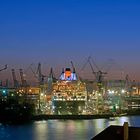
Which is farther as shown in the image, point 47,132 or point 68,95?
point 68,95

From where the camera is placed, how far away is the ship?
65.7 m

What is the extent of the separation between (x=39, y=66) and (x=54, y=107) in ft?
27.7

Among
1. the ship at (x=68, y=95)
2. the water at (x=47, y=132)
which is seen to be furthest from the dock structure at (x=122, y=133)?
the ship at (x=68, y=95)

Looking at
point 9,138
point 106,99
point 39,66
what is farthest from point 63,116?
point 9,138

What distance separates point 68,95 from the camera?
71.6m

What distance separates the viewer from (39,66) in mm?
71500

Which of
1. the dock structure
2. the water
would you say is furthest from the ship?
the dock structure

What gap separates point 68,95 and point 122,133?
62.8 metres

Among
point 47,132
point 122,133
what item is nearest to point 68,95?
point 47,132

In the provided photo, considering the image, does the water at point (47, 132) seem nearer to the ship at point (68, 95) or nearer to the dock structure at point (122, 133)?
the dock structure at point (122, 133)

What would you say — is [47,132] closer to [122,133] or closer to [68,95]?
[122,133]

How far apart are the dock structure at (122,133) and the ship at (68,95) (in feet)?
179

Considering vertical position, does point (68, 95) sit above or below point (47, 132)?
above

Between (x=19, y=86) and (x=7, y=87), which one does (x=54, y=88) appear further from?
(x=7, y=87)
